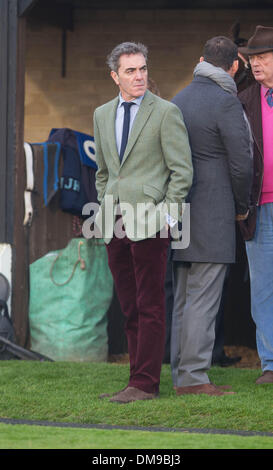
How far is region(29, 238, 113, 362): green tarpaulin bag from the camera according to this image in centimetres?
736

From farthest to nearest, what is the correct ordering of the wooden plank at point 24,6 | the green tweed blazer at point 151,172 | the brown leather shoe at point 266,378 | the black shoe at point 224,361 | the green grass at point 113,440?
the wooden plank at point 24,6 < the black shoe at point 224,361 < the brown leather shoe at point 266,378 < the green tweed blazer at point 151,172 < the green grass at point 113,440

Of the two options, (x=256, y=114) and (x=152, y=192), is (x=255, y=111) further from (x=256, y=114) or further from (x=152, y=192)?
(x=152, y=192)

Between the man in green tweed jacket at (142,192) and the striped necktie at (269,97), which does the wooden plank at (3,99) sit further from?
the striped necktie at (269,97)

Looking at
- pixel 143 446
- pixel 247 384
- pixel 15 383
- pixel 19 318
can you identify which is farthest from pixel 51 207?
pixel 143 446

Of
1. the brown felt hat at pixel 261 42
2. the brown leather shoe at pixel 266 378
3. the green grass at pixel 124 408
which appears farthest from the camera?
the brown leather shoe at pixel 266 378

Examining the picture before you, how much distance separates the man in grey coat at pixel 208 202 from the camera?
519 cm

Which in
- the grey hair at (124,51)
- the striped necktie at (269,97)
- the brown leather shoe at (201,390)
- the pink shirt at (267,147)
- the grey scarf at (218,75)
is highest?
the grey hair at (124,51)

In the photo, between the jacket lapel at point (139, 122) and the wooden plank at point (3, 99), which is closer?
the jacket lapel at point (139, 122)

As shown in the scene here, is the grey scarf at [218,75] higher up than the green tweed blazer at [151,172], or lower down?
higher up

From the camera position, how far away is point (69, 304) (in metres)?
7.39

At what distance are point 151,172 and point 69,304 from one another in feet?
8.18

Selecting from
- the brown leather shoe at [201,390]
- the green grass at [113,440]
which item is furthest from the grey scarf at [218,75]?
the green grass at [113,440]

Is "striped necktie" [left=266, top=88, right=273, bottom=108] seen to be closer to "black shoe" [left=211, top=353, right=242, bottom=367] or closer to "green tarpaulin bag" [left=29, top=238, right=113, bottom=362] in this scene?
"black shoe" [left=211, top=353, right=242, bottom=367]

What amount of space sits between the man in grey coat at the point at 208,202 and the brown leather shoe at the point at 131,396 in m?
0.23
